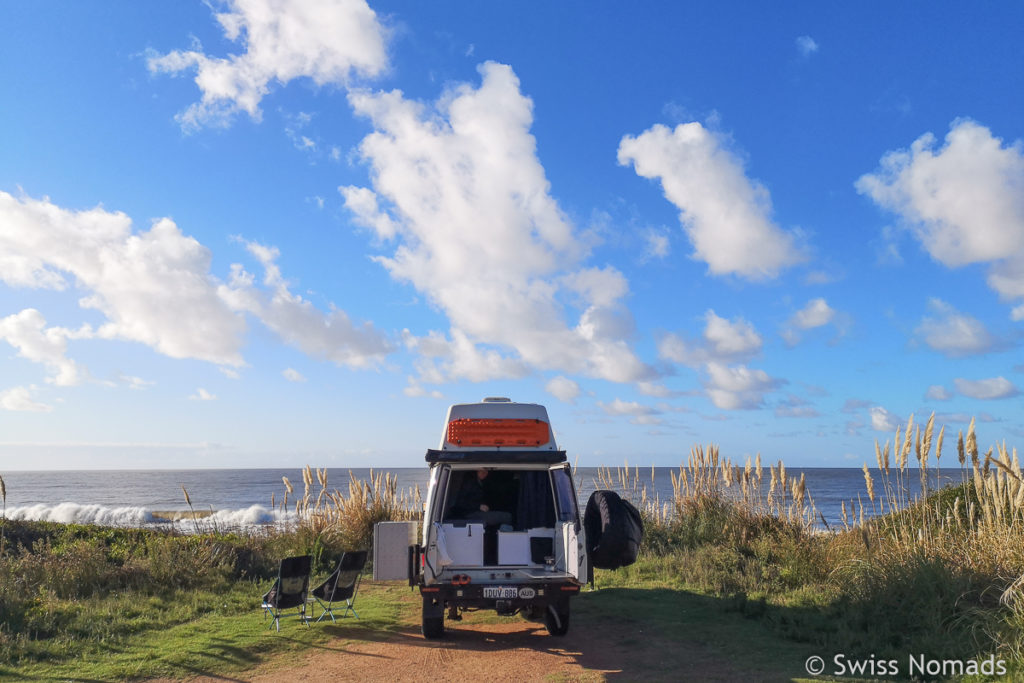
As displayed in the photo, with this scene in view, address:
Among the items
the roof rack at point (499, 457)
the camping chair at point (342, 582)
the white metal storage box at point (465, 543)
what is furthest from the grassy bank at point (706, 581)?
the roof rack at point (499, 457)

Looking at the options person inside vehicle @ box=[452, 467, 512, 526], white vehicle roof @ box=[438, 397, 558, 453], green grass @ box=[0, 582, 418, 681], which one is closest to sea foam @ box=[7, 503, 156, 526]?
green grass @ box=[0, 582, 418, 681]

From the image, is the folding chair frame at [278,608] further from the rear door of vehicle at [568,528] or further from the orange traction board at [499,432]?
the rear door of vehicle at [568,528]

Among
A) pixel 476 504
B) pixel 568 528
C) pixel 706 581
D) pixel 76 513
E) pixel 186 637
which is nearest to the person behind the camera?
pixel 568 528

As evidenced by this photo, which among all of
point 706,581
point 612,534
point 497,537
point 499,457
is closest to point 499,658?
point 497,537

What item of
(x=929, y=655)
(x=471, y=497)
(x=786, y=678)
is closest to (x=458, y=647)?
(x=471, y=497)

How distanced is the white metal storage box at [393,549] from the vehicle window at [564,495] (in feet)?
5.34

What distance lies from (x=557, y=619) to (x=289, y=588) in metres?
3.06

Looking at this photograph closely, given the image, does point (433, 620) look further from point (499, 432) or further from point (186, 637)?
point (186, 637)

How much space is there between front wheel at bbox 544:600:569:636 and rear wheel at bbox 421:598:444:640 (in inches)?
44.4

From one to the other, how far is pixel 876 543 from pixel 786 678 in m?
3.68

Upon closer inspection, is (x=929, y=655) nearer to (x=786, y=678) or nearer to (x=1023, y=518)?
(x=786, y=678)

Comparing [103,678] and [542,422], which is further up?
[542,422]

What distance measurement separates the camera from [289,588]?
8156 mm

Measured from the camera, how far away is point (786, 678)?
239 inches
